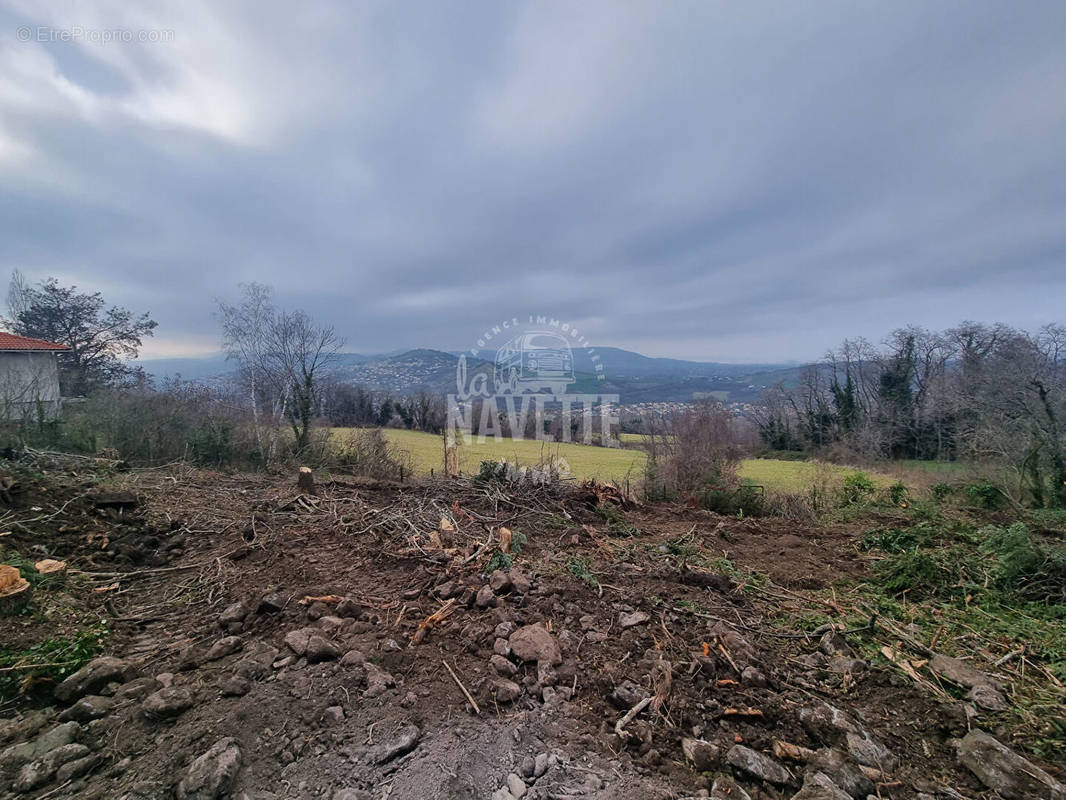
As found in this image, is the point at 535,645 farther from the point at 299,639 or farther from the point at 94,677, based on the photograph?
the point at 94,677

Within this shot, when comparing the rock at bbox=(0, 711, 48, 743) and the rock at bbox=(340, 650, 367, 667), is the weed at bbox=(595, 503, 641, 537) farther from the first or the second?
the rock at bbox=(0, 711, 48, 743)

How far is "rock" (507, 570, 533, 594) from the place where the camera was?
11.3ft

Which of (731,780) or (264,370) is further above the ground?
(264,370)

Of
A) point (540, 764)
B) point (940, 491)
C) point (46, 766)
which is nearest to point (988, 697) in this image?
point (540, 764)

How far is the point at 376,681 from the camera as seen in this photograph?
235cm

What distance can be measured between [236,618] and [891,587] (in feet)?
19.7

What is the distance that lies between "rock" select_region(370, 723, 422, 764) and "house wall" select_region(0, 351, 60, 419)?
39.4ft

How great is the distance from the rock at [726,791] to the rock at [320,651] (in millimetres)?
2193

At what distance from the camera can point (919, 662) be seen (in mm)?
2684

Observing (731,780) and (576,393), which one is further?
(576,393)

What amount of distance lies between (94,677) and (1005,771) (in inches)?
182

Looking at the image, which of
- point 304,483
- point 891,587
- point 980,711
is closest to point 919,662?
point 980,711

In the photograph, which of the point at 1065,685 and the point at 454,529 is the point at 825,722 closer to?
the point at 1065,685

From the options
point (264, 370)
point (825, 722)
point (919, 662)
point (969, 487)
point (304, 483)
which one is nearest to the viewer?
point (825, 722)
